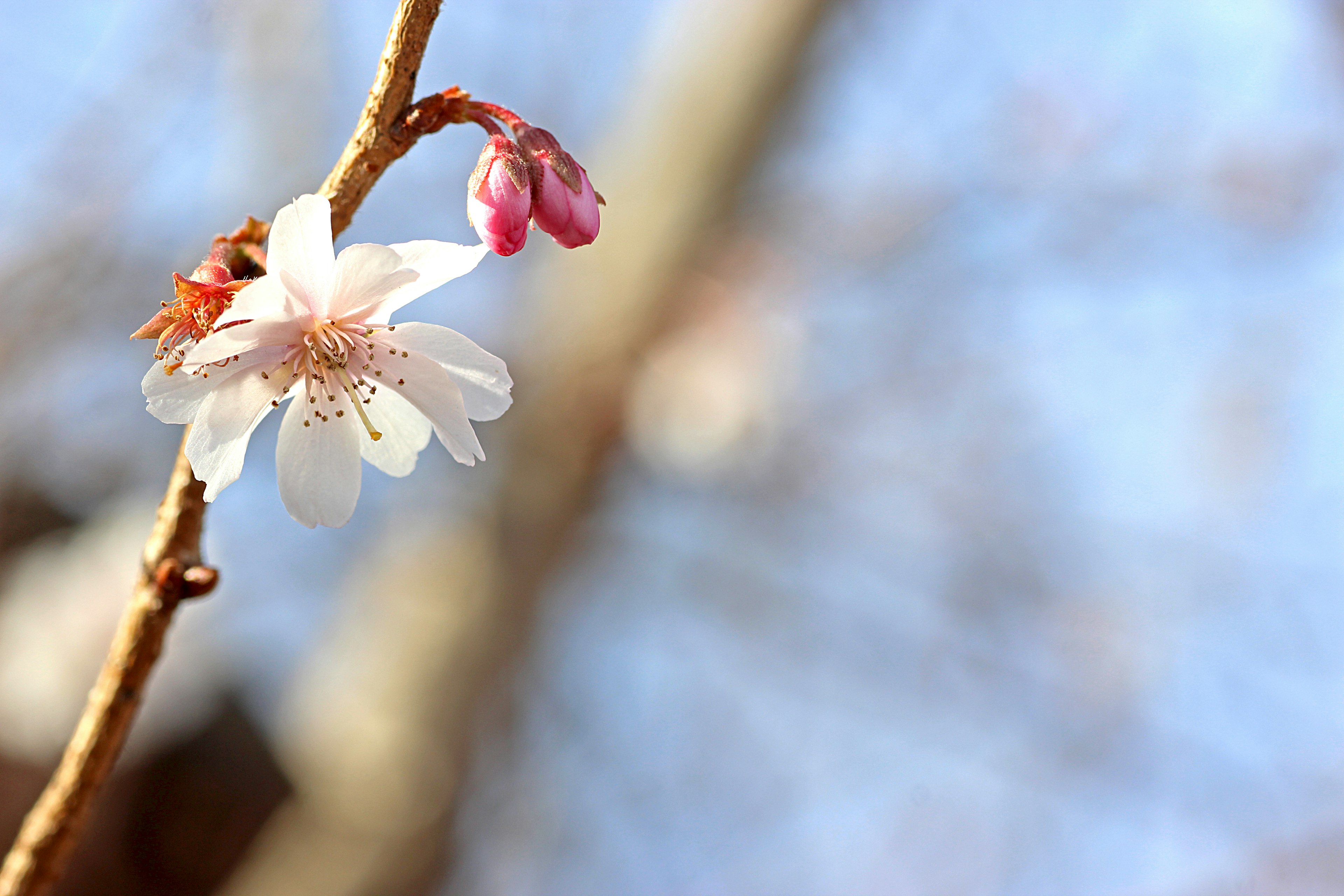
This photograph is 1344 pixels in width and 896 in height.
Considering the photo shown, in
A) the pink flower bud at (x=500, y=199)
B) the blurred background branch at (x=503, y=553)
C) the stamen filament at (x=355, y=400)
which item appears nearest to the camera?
the pink flower bud at (x=500, y=199)

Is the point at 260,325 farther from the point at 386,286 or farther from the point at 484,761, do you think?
the point at 484,761

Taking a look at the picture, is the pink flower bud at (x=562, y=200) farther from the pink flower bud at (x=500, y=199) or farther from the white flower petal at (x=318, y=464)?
the white flower petal at (x=318, y=464)

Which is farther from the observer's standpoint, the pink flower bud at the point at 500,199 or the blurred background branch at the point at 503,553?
the blurred background branch at the point at 503,553

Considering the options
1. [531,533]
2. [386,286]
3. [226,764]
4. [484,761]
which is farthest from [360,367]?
[484,761]

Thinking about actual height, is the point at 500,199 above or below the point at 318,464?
above

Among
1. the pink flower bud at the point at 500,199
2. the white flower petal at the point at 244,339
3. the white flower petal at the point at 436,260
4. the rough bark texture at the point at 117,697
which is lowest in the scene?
the rough bark texture at the point at 117,697

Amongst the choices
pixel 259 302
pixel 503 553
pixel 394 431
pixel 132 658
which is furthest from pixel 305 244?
pixel 503 553

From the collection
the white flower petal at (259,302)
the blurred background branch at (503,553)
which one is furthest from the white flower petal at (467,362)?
the blurred background branch at (503,553)

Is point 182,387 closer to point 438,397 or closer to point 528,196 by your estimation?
point 438,397
